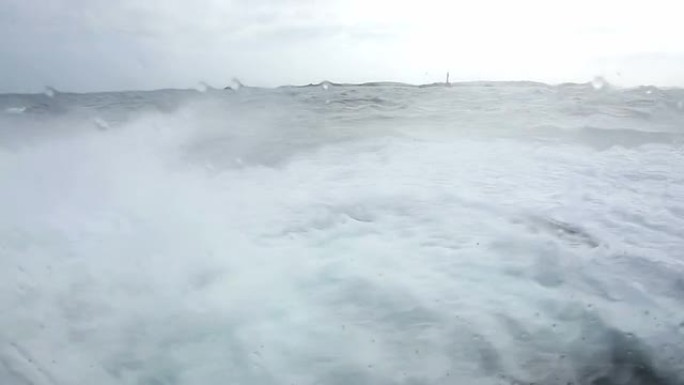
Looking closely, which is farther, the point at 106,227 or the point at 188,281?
the point at 106,227

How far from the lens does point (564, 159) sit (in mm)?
7578

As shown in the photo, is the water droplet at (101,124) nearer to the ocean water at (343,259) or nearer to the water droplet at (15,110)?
the ocean water at (343,259)

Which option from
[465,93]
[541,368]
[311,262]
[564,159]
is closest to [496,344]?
[541,368]

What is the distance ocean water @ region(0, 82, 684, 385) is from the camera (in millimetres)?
3389

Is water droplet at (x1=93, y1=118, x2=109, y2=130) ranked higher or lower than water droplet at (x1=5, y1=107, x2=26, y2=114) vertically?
lower

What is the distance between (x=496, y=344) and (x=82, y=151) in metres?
6.31

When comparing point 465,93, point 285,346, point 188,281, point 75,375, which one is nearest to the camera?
point 75,375

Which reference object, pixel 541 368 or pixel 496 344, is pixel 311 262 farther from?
pixel 541 368

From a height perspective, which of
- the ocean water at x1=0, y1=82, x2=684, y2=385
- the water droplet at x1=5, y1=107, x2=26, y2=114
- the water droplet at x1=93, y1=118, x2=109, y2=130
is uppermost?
the water droplet at x1=5, y1=107, x2=26, y2=114

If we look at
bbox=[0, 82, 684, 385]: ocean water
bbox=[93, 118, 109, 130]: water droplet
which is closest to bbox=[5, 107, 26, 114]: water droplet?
bbox=[93, 118, 109, 130]: water droplet

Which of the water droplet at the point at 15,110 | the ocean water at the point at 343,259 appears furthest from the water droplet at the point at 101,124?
the water droplet at the point at 15,110

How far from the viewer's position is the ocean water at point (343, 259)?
339 cm

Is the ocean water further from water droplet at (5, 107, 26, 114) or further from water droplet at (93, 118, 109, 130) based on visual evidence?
water droplet at (5, 107, 26, 114)

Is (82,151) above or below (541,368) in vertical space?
above
